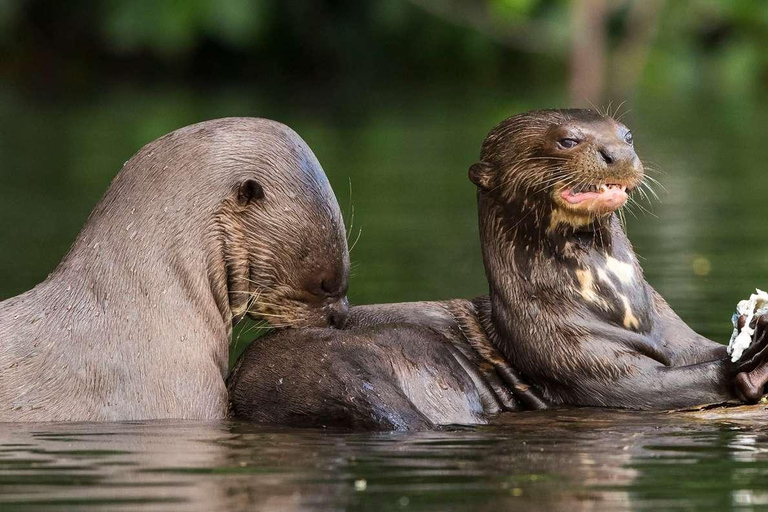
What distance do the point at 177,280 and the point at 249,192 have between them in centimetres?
53

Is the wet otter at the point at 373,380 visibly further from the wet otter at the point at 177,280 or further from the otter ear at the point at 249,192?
the otter ear at the point at 249,192

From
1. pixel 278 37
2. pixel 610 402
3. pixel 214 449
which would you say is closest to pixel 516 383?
pixel 610 402

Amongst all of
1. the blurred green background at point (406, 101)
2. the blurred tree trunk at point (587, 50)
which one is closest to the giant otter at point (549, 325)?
the blurred green background at point (406, 101)

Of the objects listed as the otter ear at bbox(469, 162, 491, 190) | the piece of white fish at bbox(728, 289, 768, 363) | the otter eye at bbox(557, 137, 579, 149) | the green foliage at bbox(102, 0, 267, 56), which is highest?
the green foliage at bbox(102, 0, 267, 56)

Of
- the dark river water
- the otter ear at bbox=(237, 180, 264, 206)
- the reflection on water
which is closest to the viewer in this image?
the reflection on water

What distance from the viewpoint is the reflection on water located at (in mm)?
5785

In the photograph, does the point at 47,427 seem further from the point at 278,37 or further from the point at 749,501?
the point at 278,37

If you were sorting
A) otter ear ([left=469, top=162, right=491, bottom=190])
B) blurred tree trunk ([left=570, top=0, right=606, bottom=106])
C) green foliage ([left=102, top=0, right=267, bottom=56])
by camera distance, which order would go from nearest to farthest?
otter ear ([left=469, top=162, right=491, bottom=190]) < blurred tree trunk ([left=570, top=0, right=606, bottom=106]) < green foliage ([left=102, top=0, right=267, bottom=56])

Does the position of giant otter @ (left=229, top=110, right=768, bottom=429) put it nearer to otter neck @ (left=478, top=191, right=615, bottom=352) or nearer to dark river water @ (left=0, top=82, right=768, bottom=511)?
otter neck @ (left=478, top=191, right=615, bottom=352)

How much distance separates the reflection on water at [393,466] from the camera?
5.79 meters

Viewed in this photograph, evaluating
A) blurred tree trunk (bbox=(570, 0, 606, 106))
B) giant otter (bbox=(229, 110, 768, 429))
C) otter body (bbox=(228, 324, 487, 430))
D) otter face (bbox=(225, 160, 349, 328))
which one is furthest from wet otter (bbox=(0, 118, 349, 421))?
blurred tree trunk (bbox=(570, 0, 606, 106))

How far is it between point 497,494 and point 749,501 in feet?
2.77

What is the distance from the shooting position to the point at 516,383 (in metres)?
8.09

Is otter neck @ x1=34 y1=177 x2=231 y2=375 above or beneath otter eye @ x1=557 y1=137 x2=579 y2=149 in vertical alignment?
beneath
